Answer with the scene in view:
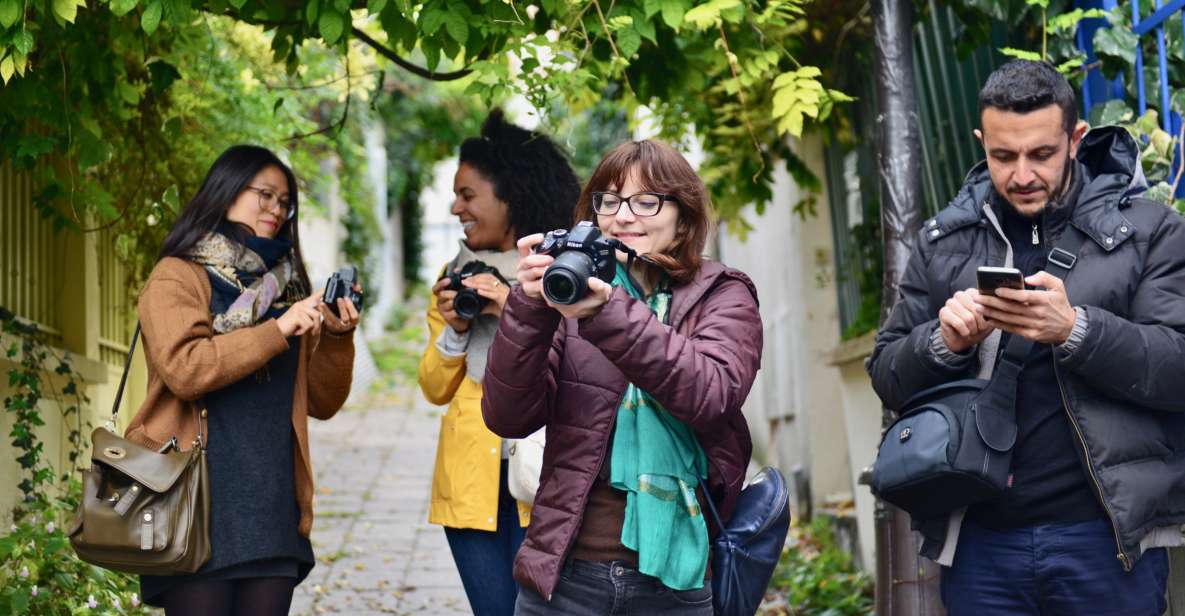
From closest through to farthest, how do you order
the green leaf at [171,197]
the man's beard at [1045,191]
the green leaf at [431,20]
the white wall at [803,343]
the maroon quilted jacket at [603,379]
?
the maroon quilted jacket at [603,379]
the man's beard at [1045,191]
the green leaf at [431,20]
the green leaf at [171,197]
the white wall at [803,343]

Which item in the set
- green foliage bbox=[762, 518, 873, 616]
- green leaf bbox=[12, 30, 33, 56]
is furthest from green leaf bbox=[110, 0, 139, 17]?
green foliage bbox=[762, 518, 873, 616]

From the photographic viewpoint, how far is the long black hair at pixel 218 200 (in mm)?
3914

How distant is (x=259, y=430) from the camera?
3.83 m

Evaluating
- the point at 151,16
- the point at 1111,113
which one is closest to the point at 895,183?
the point at 1111,113

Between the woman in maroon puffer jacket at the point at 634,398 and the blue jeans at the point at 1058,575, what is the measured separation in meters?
0.60

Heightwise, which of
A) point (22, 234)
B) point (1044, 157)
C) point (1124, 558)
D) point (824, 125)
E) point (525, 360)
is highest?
point (824, 125)

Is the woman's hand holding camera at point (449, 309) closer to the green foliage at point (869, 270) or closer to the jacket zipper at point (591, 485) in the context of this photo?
the jacket zipper at point (591, 485)

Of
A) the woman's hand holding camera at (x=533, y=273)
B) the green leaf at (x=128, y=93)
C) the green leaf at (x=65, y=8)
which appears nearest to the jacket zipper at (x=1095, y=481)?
the woman's hand holding camera at (x=533, y=273)

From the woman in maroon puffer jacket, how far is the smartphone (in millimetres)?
499

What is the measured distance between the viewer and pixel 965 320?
2939 mm

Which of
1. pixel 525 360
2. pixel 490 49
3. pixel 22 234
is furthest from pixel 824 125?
pixel 525 360

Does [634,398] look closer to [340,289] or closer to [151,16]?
[340,289]

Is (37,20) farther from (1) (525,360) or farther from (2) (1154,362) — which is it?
(2) (1154,362)

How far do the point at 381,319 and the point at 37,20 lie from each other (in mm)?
19614
